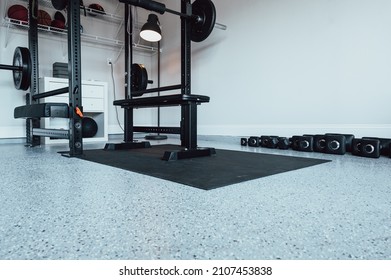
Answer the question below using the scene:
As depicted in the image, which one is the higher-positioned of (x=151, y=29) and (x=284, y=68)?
(x=151, y=29)

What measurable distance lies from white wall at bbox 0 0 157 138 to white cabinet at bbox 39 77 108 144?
0.51 meters

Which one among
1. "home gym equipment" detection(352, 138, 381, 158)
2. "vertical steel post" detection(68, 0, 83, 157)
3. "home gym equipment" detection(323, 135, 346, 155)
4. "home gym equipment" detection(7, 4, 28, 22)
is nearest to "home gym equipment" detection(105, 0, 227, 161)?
"vertical steel post" detection(68, 0, 83, 157)

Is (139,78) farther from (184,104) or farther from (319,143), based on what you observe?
(319,143)

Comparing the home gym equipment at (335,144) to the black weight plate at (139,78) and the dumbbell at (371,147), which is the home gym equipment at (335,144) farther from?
the black weight plate at (139,78)

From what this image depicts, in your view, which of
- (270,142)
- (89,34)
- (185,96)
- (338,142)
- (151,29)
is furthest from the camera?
(89,34)

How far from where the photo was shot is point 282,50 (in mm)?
2707

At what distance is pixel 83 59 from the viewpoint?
3.86 meters

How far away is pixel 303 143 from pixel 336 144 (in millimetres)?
269

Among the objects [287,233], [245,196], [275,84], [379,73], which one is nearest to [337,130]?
[379,73]

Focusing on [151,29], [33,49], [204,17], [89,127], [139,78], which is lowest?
[89,127]

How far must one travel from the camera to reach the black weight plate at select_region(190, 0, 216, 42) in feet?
7.04

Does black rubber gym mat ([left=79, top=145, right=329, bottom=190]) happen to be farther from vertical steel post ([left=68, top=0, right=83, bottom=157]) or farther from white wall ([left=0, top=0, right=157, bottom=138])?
white wall ([left=0, top=0, right=157, bottom=138])

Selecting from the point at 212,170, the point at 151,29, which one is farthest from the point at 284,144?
the point at 151,29

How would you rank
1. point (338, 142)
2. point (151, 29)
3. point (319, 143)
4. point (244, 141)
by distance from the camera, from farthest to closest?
point (151, 29) < point (244, 141) < point (319, 143) < point (338, 142)
